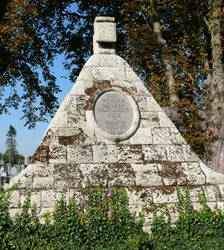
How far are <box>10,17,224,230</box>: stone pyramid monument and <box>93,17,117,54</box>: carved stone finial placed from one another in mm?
19

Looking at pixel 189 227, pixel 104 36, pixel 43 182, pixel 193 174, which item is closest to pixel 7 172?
pixel 104 36

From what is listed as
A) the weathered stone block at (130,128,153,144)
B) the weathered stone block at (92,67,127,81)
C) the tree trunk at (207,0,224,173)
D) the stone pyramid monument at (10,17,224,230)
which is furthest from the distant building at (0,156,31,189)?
the weathered stone block at (130,128,153,144)

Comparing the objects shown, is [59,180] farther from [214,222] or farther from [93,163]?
[214,222]

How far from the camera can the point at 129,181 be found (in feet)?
19.1

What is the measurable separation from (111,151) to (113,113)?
27.5 inches

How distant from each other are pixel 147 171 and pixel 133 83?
170 cm

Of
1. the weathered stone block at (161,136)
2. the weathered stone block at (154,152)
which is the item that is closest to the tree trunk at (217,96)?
the weathered stone block at (161,136)

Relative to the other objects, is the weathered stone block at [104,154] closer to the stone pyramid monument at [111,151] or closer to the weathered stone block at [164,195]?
the stone pyramid monument at [111,151]

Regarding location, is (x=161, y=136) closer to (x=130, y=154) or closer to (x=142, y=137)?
(x=142, y=137)

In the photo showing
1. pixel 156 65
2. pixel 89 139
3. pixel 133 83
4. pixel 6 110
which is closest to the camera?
pixel 89 139

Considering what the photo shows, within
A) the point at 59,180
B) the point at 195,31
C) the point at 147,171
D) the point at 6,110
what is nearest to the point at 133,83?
the point at 147,171

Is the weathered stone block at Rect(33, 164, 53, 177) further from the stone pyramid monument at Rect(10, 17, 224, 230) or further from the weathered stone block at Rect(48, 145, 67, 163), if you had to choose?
the weathered stone block at Rect(48, 145, 67, 163)

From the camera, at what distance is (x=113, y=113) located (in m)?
6.27

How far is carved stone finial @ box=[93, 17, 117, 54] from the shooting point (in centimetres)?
679
